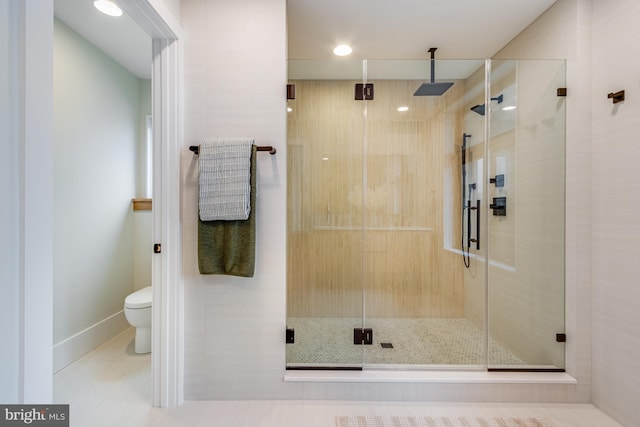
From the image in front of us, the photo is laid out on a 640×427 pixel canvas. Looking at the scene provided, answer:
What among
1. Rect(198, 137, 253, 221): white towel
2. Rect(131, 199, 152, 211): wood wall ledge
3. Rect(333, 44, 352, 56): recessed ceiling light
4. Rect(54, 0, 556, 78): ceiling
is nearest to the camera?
Rect(198, 137, 253, 221): white towel

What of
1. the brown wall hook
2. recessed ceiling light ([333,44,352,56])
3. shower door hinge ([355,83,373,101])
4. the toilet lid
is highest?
recessed ceiling light ([333,44,352,56])

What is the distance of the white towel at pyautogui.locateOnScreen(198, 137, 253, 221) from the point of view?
5.16ft

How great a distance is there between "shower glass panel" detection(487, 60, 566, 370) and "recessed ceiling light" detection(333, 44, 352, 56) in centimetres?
107

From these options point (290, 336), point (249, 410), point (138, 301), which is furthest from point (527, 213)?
point (138, 301)

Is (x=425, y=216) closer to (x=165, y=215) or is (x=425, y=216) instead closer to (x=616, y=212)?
(x=616, y=212)

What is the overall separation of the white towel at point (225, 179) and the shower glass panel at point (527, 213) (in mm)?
1618

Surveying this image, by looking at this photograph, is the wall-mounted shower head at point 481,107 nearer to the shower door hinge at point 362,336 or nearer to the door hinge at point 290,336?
the shower door hinge at point 362,336

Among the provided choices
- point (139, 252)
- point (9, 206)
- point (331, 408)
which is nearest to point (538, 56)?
point (331, 408)

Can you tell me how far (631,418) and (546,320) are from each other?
0.53 meters

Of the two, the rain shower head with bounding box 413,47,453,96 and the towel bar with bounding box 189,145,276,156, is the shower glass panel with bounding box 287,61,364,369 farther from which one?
the rain shower head with bounding box 413,47,453,96

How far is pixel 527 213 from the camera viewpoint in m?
1.90

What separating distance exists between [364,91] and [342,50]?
28.4 inches

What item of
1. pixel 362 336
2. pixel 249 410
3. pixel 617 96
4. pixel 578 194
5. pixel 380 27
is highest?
pixel 380 27

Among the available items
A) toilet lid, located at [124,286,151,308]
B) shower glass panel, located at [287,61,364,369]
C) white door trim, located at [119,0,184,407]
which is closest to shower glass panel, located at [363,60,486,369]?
shower glass panel, located at [287,61,364,369]
